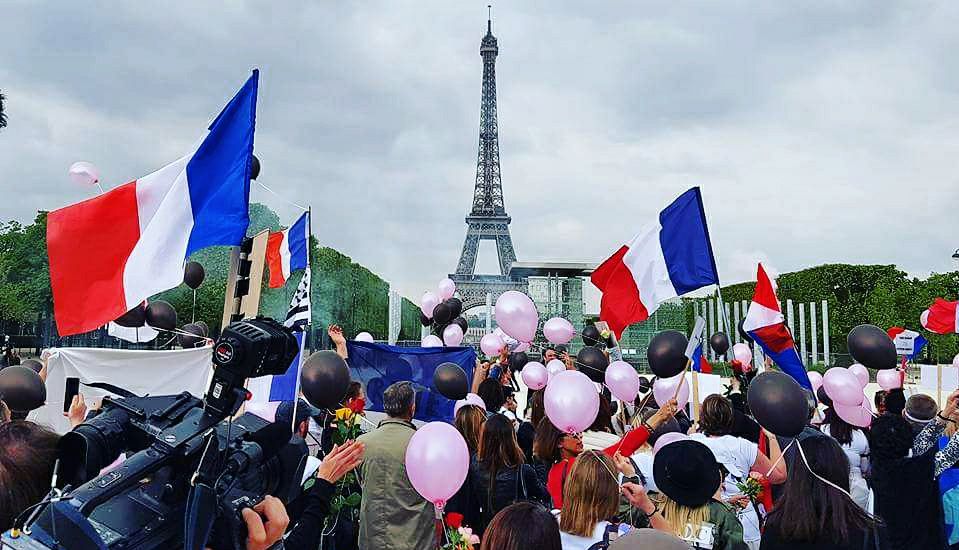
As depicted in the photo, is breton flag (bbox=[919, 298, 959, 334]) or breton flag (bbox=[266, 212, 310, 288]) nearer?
breton flag (bbox=[266, 212, 310, 288])

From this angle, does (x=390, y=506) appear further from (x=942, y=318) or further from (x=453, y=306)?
(x=942, y=318)

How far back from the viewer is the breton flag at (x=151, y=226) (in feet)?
13.7

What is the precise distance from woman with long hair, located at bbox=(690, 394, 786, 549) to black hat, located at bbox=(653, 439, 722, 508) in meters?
1.10

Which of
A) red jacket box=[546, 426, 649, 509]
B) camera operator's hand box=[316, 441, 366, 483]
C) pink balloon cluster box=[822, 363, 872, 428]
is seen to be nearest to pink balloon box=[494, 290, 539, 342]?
pink balloon cluster box=[822, 363, 872, 428]

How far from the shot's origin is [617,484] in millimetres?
3412

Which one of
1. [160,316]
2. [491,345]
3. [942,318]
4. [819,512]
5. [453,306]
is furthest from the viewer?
[942,318]

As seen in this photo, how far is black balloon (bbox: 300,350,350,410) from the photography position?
4.85 metres

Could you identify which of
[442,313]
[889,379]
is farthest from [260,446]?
[442,313]

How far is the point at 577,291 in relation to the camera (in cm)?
3675

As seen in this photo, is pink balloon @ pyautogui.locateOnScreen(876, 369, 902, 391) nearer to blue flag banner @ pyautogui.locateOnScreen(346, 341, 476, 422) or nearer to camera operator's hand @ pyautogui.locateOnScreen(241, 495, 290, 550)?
blue flag banner @ pyautogui.locateOnScreen(346, 341, 476, 422)

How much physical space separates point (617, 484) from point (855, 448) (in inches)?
145

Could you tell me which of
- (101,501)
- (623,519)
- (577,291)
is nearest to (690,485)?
(623,519)

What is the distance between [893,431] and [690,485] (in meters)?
2.29

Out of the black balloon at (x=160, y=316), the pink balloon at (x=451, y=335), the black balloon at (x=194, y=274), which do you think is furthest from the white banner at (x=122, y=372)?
the pink balloon at (x=451, y=335)
